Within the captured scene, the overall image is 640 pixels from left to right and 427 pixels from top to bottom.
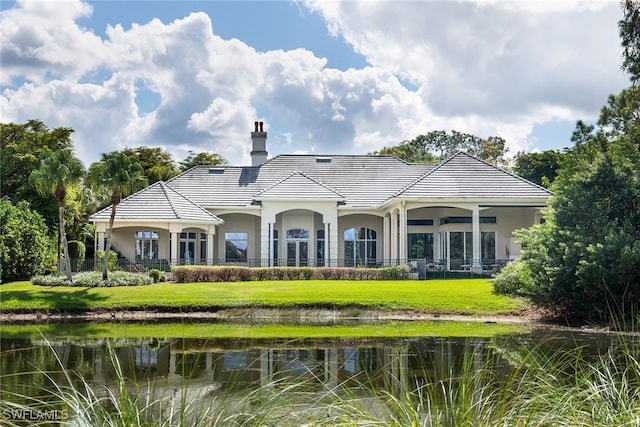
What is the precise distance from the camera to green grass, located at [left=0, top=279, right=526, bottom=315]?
71.9ft

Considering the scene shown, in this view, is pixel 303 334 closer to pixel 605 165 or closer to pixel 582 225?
pixel 582 225

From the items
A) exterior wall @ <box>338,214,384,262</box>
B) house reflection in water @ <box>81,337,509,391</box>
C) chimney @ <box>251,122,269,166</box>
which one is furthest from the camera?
chimney @ <box>251,122,269,166</box>

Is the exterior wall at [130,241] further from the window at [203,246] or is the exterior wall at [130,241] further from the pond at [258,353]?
the pond at [258,353]

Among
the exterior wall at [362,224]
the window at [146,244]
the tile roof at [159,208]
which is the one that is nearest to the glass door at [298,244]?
the exterior wall at [362,224]

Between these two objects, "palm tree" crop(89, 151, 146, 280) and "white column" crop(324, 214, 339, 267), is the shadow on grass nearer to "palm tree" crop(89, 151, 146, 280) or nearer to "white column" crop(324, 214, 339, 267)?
"palm tree" crop(89, 151, 146, 280)

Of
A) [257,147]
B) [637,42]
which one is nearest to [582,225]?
[637,42]

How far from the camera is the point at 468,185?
32.8 meters

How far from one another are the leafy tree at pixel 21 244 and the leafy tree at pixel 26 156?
655 centimetres

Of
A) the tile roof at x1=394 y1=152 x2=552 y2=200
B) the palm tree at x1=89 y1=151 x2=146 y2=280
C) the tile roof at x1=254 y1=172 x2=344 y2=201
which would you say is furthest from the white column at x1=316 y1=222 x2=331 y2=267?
the palm tree at x1=89 y1=151 x2=146 y2=280

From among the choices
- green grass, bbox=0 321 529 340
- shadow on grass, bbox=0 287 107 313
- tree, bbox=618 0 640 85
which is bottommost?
green grass, bbox=0 321 529 340

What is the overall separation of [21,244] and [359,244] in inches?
710

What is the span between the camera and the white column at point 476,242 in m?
30.8

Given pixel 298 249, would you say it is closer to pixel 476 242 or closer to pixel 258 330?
pixel 476 242

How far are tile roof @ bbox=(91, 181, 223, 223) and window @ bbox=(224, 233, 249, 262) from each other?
7.69 feet
